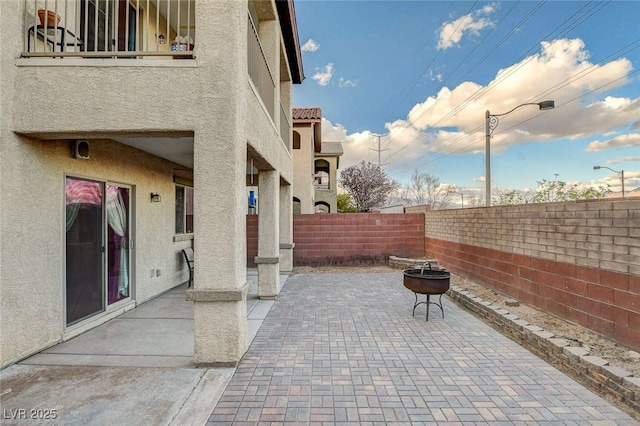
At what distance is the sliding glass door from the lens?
4.64 metres

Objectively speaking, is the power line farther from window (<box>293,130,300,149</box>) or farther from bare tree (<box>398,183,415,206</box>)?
bare tree (<box>398,183,415,206</box>)

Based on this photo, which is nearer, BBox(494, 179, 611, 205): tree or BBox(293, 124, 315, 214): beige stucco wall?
BBox(494, 179, 611, 205): tree

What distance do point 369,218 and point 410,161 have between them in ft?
74.8

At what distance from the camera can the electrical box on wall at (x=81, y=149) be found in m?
4.46


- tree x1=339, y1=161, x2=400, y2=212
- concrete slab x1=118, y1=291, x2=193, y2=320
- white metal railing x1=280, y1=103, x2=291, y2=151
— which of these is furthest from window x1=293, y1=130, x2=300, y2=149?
tree x1=339, y1=161, x2=400, y2=212

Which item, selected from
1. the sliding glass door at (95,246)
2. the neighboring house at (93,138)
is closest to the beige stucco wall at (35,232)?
the neighboring house at (93,138)

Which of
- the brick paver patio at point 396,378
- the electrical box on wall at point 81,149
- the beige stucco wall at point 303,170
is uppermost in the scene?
the beige stucco wall at point 303,170

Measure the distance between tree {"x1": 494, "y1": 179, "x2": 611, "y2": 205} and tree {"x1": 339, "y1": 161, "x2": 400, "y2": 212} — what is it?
18835 millimetres

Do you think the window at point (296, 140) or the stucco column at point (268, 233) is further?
the window at point (296, 140)

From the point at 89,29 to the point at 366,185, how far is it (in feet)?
83.8

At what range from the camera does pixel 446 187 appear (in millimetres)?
33250

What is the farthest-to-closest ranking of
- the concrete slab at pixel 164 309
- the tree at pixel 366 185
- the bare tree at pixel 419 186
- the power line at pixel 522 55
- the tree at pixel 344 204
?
the bare tree at pixel 419 186
the tree at pixel 366 185
the tree at pixel 344 204
the power line at pixel 522 55
the concrete slab at pixel 164 309

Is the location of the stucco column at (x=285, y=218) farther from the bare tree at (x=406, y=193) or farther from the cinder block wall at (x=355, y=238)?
the bare tree at (x=406, y=193)

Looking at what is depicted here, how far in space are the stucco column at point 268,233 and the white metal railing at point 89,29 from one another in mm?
2761
